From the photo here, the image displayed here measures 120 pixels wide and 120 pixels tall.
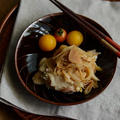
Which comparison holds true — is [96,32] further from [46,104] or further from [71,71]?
[46,104]

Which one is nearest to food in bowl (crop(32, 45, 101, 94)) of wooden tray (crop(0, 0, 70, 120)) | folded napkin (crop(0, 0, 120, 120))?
folded napkin (crop(0, 0, 120, 120))

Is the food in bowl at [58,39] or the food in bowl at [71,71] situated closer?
the food in bowl at [71,71]

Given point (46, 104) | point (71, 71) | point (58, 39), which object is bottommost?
point (46, 104)

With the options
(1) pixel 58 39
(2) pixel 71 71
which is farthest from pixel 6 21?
(2) pixel 71 71

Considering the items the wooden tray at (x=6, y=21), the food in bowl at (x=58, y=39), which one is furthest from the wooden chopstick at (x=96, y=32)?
the wooden tray at (x=6, y=21)

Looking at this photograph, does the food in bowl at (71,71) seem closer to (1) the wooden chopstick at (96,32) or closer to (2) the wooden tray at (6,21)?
(1) the wooden chopstick at (96,32)

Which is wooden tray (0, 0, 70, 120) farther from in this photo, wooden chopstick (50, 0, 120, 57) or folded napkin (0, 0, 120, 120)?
wooden chopstick (50, 0, 120, 57)

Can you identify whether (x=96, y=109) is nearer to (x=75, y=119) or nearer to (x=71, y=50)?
(x=75, y=119)

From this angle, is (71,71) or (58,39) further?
(58,39)

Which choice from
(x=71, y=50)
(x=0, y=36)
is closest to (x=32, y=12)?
(x=0, y=36)
